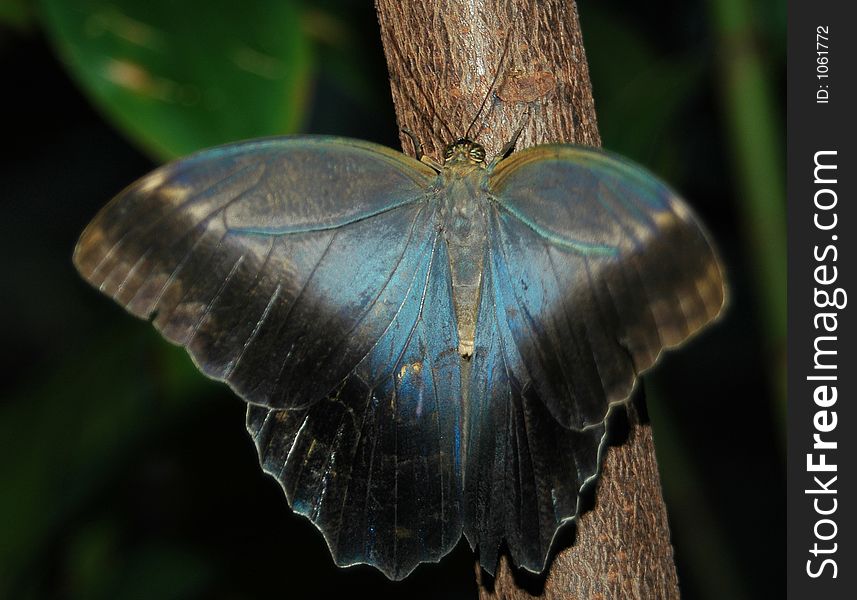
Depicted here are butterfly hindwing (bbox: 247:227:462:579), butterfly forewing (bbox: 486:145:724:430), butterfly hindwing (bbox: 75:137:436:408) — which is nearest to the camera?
butterfly forewing (bbox: 486:145:724:430)

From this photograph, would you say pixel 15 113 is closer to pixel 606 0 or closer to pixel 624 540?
pixel 606 0

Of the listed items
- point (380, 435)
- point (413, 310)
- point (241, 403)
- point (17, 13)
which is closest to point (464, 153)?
point (413, 310)

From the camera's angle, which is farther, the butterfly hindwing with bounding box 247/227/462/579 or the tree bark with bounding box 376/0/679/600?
the butterfly hindwing with bounding box 247/227/462/579

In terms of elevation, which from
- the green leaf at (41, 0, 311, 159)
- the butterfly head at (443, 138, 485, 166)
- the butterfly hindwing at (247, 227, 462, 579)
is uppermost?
the green leaf at (41, 0, 311, 159)

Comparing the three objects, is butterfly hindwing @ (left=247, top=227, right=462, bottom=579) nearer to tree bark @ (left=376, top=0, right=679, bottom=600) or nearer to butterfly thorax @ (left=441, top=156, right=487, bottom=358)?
butterfly thorax @ (left=441, top=156, right=487, bottom=358)

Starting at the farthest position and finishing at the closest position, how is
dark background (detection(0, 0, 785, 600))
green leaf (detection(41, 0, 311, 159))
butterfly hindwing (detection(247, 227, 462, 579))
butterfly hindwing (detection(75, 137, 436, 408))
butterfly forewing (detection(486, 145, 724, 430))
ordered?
dark background (detection(0, 0, 785, 600)) < green leaf (detection(41, 0, 311, 159)) < butterfly hindwing (detection(247, 227, 462, 579)) < butterfly hindwing (detection(75, 137, 436, 408)) < butterfly forewing (detection(486, 145, 724, 430))

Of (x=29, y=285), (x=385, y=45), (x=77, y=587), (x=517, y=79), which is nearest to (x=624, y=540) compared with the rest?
(x=517, y=79)

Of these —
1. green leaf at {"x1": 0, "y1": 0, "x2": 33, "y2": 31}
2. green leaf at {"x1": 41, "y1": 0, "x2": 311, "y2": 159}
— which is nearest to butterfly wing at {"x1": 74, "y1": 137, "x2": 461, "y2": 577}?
green leaf at {"x1": 41, "y1": 0, "x2": 311, "y2": 159}

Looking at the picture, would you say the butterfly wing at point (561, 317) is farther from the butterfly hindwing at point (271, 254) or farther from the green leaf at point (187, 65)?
the green leaf at point (187, 65)
